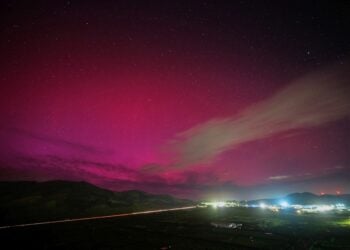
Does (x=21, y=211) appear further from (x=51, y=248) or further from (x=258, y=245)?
(x=258, y=245)

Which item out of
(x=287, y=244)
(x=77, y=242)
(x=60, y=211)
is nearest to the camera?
(x=287, y=244)

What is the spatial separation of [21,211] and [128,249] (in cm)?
15511

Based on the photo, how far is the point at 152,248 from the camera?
42062mm

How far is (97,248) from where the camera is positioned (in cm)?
4275

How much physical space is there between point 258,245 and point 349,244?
14.9m

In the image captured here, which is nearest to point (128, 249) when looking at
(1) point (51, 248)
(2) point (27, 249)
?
(1) point (51, 248)

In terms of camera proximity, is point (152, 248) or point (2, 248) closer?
point (152, 248)

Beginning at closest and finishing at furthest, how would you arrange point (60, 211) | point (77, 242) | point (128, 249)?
point (128, 249) → point (77, 242) → point (60, 211)

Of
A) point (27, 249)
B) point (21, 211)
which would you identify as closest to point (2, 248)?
point (27, 249)

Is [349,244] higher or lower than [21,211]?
lower

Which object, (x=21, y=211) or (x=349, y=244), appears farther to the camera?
(x=21, y=211)

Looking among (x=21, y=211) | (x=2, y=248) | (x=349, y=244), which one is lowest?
(x=2, y=248)

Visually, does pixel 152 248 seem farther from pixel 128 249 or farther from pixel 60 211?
pixel 60 211

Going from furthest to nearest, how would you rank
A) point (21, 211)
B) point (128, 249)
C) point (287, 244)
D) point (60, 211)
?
point (60, 211)
point (21, 211)
point (287, 244)
point (128, 249)
